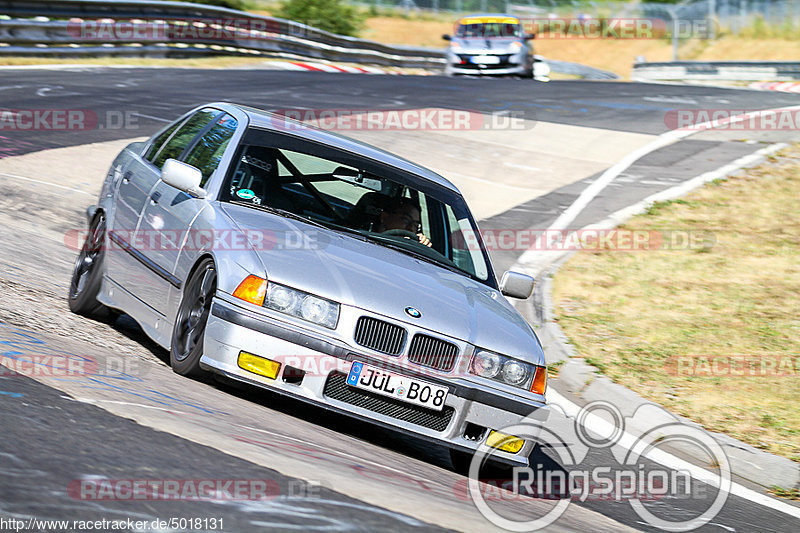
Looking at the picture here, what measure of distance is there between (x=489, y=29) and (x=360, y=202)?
24.1m

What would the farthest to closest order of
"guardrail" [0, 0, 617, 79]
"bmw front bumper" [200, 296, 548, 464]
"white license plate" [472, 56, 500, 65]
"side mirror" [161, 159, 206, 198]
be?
"white license plate" [472, 56, 500, 65], "guardrail" [0, 0, 617, 79], "side mirror" [161, 159, 206, 198], "bmw front bumper" [200, 296, 548, 464]

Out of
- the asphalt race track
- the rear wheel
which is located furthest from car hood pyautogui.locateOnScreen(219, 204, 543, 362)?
the rear wheel

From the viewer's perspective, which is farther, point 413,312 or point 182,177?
point 182,177

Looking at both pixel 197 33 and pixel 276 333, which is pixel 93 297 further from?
pixel 197 33

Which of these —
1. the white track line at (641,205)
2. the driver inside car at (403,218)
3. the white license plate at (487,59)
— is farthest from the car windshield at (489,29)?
the driver inside car at (403,218)

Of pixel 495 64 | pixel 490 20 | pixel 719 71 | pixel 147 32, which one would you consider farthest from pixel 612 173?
pixel 719 71

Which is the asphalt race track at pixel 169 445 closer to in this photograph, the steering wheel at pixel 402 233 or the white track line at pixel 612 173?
the white track line at pixel 612 173

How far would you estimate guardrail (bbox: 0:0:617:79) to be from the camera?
2292cm

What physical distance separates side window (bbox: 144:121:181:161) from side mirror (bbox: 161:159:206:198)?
1260 millimetres

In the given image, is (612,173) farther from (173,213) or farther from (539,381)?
(539,381)

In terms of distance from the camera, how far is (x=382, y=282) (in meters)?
5.75

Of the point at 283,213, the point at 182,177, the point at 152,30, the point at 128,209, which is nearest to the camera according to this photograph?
the point at 182,177

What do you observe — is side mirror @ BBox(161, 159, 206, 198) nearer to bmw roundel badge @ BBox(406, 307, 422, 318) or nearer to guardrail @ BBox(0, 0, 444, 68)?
bmw roundel badge @ BBox(406, 307, 422, 318)

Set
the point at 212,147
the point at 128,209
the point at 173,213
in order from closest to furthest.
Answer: the point at 173,213 → the point at 212,147 → the point at 128,209
